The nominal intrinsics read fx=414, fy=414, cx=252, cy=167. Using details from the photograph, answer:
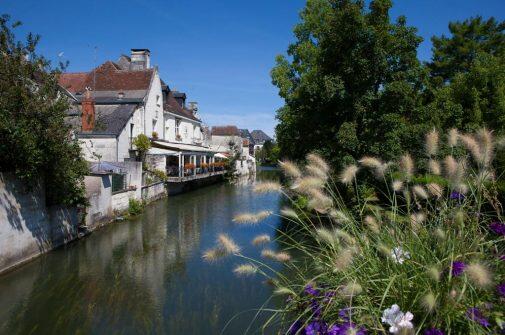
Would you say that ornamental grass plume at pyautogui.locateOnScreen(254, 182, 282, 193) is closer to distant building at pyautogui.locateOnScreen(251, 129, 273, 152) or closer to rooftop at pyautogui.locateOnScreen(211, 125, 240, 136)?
rooftop at pyautogui.locateOnScreen(211, 125, 240, 136)

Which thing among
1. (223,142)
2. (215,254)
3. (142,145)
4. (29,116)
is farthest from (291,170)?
(223,142)

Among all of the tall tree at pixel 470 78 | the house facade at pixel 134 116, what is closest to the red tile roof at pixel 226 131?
the house facade at pixel 134 116

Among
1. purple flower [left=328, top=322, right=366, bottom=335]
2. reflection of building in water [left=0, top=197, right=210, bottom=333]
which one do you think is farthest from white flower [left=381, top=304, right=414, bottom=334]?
reflection of building in water [left=0, top=197, right=210, bottom=333]

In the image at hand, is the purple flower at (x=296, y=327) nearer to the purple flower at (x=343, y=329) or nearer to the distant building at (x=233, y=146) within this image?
the purple flower at (x=343, y=329)

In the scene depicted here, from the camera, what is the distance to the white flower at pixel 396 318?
84.0 inches

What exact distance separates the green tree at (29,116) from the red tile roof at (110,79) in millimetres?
18805

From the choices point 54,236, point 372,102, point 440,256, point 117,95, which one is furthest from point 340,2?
point 117,95

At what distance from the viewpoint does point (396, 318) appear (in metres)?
2.21

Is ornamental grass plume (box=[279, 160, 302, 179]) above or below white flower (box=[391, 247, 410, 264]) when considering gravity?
above

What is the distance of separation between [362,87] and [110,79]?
2315 cm

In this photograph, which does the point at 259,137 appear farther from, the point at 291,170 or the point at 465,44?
the point at 291,170

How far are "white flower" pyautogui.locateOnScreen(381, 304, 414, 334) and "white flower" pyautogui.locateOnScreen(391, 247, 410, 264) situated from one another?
435 millimetres

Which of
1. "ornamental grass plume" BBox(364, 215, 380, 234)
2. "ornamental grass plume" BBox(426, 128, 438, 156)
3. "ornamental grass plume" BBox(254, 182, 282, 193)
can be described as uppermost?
"ornamental grass plume" BBox(426, 128, 438, 156)

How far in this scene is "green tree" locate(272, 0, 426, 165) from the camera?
11695 millimetres
